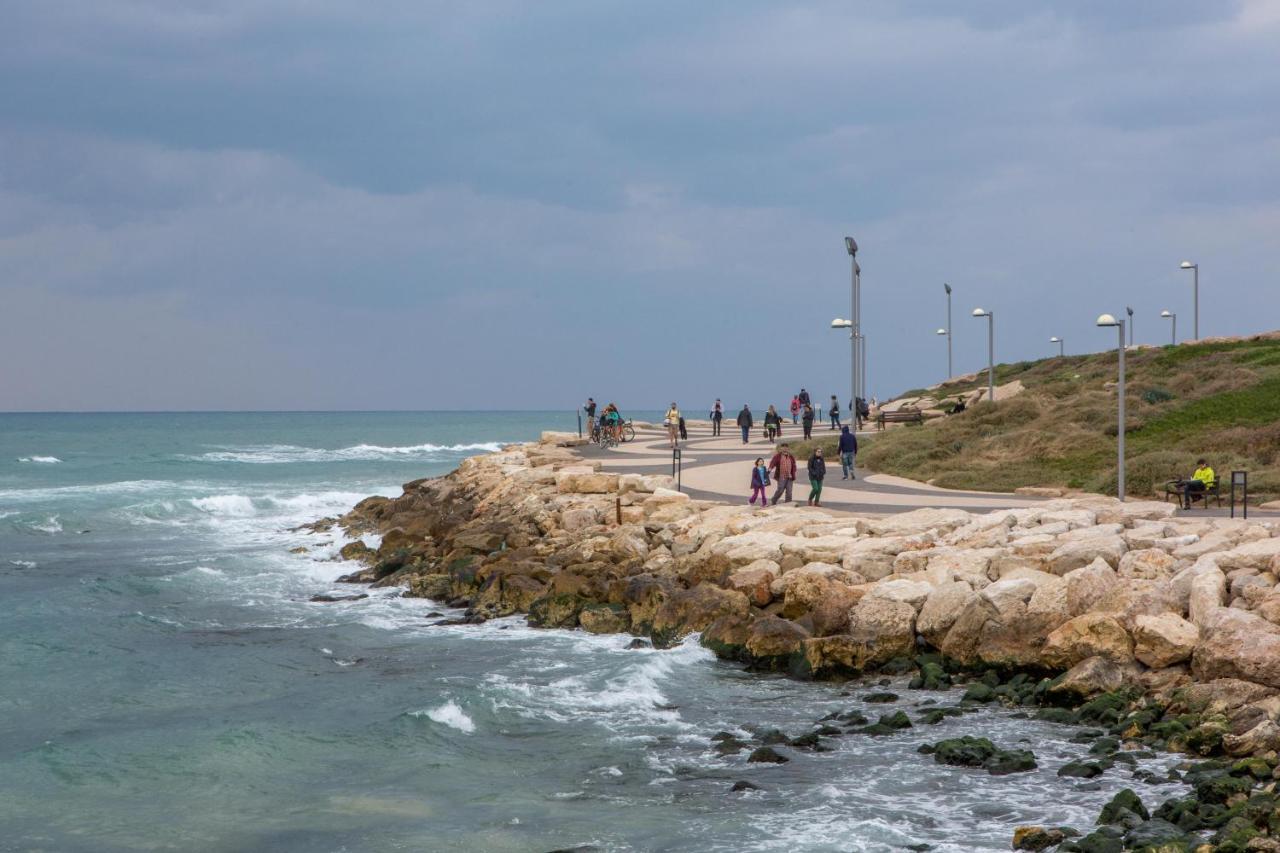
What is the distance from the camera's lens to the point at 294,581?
25812 mm

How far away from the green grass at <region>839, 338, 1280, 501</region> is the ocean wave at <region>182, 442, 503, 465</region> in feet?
151

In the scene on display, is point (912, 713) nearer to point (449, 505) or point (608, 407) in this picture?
point (449, 505)

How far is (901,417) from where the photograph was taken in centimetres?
4816

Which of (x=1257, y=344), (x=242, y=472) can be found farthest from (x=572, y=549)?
(x=242, y=472)

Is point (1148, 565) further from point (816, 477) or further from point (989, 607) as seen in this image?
point (816, 477)

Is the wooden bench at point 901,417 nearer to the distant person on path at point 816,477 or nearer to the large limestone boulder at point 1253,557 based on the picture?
the distant person on path at point 816,477

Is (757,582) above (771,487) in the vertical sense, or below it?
below

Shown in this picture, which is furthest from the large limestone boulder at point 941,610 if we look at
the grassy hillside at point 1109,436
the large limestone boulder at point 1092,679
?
the grassy hillside at point 1109,436

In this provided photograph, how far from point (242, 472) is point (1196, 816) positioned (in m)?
60.0

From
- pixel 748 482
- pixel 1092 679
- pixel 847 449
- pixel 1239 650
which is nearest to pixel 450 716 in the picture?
pixel 1092 679

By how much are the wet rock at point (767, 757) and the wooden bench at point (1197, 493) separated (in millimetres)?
13323

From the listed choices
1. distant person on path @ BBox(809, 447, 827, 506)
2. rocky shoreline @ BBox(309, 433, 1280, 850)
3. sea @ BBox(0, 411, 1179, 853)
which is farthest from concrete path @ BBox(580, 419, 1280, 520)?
sea @ BBox(0, 411, 1179, 853)

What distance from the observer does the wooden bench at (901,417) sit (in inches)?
1848

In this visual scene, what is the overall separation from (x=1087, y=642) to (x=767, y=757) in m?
4.59
